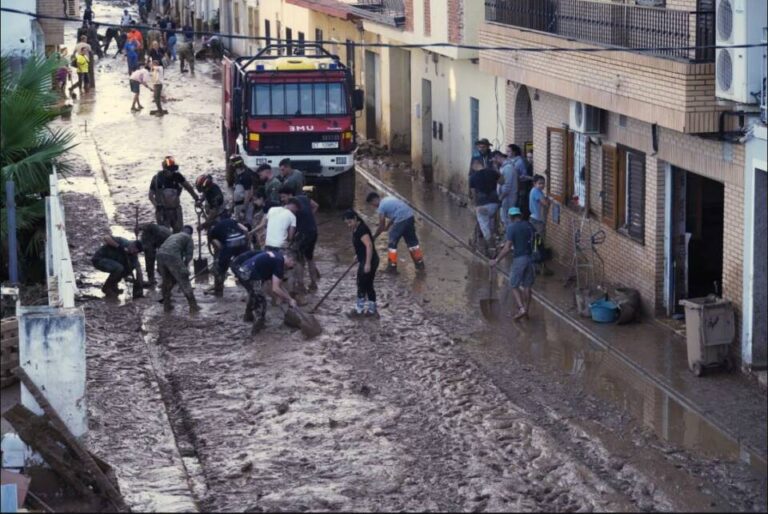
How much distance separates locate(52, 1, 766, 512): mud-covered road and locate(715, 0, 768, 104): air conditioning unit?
3.58m

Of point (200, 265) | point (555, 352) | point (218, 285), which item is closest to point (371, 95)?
point (200, 265)

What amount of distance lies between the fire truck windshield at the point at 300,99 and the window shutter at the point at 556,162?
5.13 metres

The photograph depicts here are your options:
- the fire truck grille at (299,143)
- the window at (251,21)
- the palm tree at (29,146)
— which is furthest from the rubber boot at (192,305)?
the window at (251,21)

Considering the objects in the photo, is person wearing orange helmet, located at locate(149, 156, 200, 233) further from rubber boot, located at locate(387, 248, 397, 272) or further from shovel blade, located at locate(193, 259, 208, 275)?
rubber boot, located at locate(387, 248, 397, 272)

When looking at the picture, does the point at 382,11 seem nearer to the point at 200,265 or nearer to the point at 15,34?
the point at 15,34

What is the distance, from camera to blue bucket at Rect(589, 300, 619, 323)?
19219mm

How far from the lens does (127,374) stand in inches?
693

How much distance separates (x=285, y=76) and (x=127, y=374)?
1071 cm

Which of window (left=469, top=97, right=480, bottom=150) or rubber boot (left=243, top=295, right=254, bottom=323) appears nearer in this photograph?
rubber boot (left=243, top=295, right=254, bottom=323)

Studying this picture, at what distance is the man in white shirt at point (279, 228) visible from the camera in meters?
20.0

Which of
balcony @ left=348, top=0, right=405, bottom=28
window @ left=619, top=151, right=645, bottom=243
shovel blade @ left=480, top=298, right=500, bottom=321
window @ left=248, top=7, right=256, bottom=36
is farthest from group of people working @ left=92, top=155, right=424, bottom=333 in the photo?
window @ left=248, top=7, right=256, bottom=36

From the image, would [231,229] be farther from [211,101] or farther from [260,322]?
[211,101]

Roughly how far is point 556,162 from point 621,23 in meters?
3.70

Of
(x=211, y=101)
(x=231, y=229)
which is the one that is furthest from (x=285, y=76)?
(x=211, y=101)
